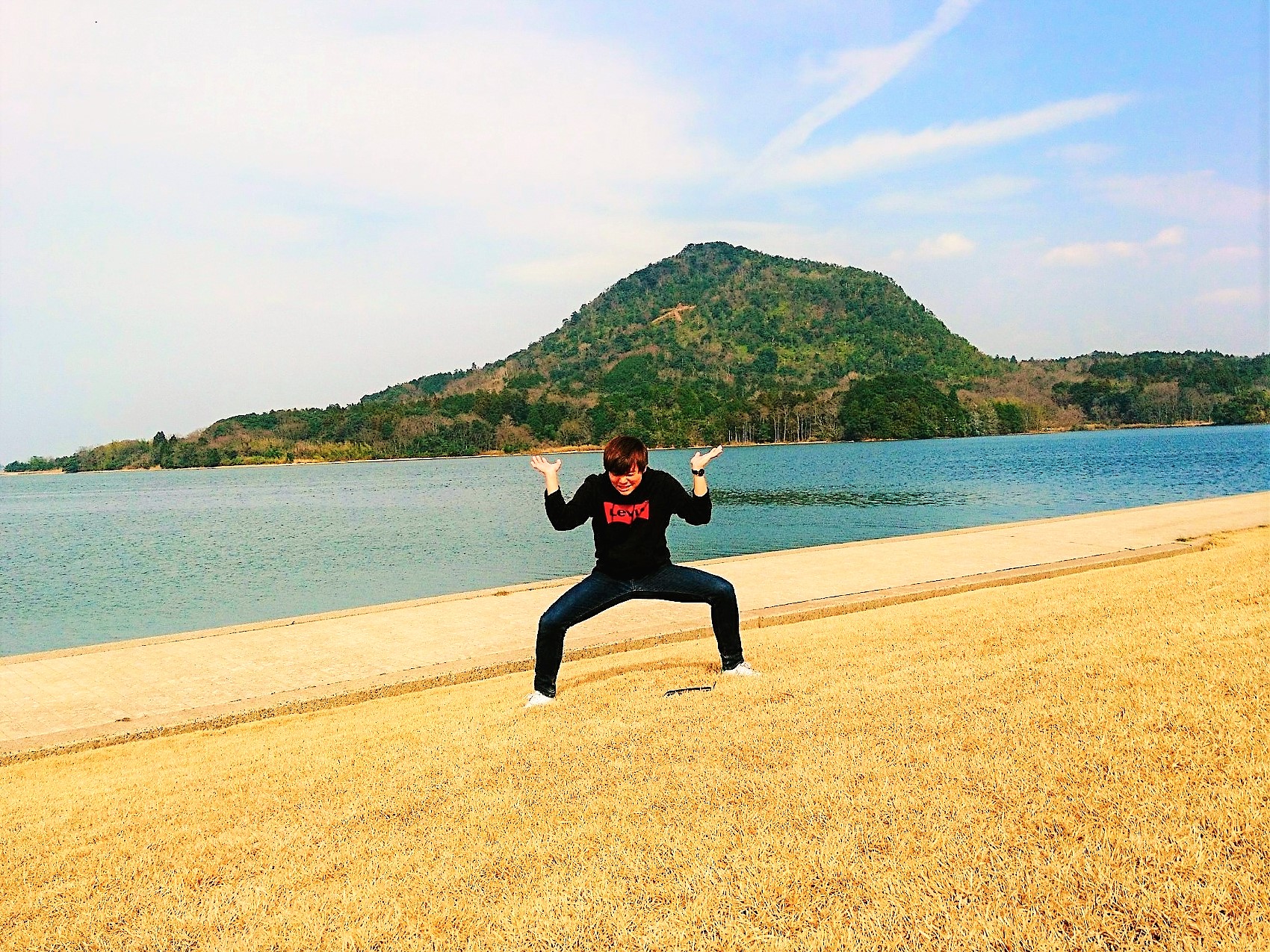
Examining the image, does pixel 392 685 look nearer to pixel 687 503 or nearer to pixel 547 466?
pixel 547 466

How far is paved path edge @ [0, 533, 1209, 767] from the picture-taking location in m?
6.95

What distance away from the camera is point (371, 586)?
23.1 metres

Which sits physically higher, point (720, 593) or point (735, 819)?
point (720, 593)

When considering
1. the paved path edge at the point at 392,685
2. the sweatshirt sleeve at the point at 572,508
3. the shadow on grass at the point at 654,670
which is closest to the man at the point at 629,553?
the sweatshirt sleeve at the point at 572,508

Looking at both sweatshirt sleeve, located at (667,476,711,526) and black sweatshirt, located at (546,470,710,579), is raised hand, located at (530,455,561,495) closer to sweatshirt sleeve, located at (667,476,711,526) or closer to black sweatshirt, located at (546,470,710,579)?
black sweatshirt, located at (546,470,710,579)

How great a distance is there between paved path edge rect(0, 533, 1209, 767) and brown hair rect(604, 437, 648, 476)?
318cm

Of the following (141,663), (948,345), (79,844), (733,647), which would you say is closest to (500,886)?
(79,844)

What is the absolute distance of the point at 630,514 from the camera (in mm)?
5676

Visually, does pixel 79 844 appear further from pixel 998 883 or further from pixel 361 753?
pixel 998 883

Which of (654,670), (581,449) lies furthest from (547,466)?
(581,449)

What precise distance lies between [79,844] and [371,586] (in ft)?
64.0

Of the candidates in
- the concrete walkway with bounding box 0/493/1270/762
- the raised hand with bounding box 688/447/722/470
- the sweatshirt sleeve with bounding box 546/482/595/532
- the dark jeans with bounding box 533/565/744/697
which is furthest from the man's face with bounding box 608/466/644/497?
the concrete walkway with bounding box 0/493/1270/762

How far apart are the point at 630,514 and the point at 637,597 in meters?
0.52

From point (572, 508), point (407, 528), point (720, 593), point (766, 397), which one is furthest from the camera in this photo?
point (766, 397)
